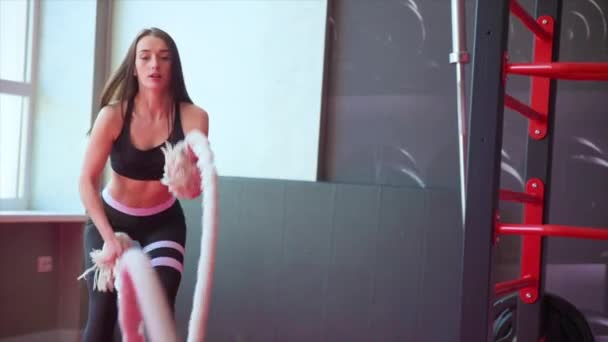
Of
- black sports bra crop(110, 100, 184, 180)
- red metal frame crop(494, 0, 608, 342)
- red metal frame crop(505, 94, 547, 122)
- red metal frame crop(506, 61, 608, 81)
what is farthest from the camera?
black sports bra crop(110, 100, 184, 180)

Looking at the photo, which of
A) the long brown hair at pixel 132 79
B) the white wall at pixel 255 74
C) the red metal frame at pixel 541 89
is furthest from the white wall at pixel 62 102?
the red metal frame at pixel 541 89

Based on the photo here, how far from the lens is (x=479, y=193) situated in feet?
4.90

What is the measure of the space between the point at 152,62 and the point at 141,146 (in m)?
0.29

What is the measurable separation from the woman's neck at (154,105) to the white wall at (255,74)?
53.1 inches

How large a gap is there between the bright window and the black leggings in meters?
2.14

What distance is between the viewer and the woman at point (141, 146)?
8.59 ft

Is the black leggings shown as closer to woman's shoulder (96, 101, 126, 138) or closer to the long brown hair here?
woman's shoulder (96, 101, 126, 138)

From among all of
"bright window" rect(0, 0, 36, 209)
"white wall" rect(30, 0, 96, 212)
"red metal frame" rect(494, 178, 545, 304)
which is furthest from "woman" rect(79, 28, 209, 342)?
"bright window" rect(0, 0, 36, 209)

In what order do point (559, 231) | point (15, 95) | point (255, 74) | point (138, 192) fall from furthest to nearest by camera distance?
point (15, 95) → point (255, 74) → point (138, 192) → point (559, 231)

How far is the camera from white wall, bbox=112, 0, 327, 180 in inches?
156

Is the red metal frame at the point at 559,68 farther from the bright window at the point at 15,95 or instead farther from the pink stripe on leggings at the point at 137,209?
the bright window at the point at 15,95

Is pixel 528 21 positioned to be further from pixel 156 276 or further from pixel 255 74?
pixel 255 74

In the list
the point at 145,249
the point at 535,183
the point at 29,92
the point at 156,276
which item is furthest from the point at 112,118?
the point at 29,92

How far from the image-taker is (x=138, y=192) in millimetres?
2719
